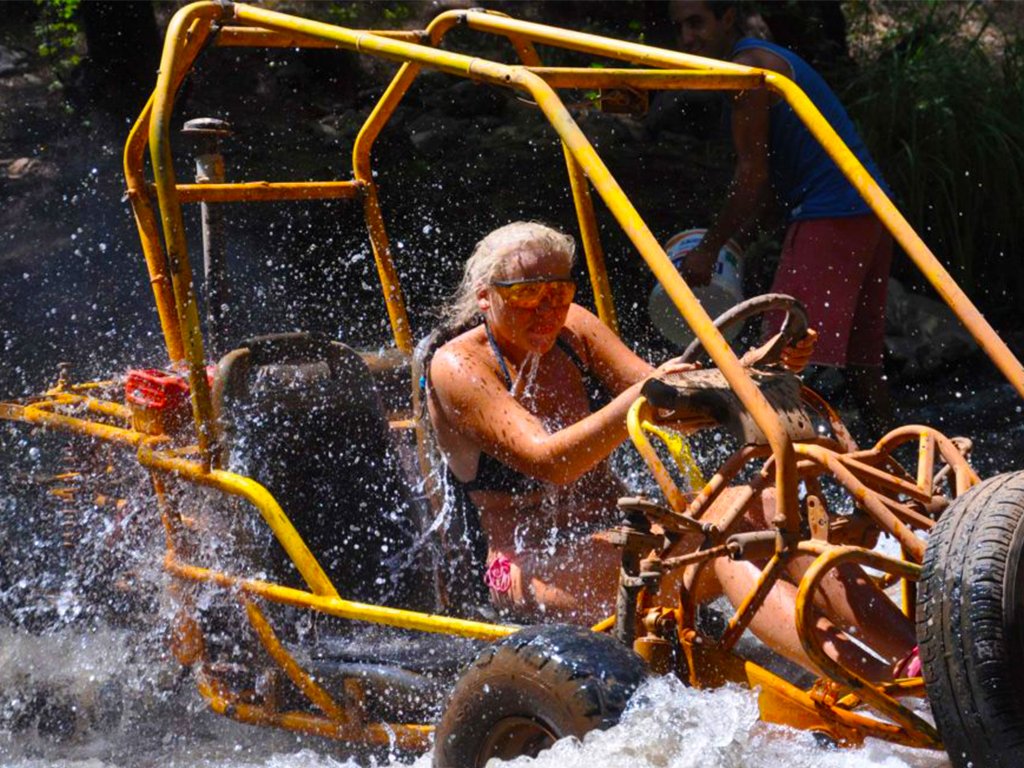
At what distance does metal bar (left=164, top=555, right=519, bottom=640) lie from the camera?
2928 millimetres

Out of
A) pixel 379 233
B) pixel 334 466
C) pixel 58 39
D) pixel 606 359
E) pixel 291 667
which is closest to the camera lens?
pixel 291 667

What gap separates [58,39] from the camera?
8336 millimetres

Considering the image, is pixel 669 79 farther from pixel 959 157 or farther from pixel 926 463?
pixel 959 157

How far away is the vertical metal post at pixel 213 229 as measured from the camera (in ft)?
12.9

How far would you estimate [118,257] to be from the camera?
7.54m

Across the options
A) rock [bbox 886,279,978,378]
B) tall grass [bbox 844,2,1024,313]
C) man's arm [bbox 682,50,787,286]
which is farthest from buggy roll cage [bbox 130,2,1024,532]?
tall grass [bbox 844,2,1024,313]

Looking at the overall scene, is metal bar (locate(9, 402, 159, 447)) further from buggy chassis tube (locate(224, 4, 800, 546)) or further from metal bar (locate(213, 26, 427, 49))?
metal bar (locate(213, 26, 427, 49))

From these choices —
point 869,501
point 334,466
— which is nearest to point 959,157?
point 334,466

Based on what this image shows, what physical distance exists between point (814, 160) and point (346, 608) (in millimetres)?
2444

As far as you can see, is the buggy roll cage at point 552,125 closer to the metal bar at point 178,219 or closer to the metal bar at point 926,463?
the metal bar at point 178,219

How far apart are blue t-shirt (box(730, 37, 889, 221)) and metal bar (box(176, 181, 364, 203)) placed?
144 cm

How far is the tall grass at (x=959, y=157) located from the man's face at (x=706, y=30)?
2.48 meters

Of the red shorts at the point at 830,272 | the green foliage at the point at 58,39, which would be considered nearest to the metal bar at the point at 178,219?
the red shorts at the point at 830,272

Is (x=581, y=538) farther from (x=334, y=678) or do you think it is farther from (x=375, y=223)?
(x=375, y=223)
